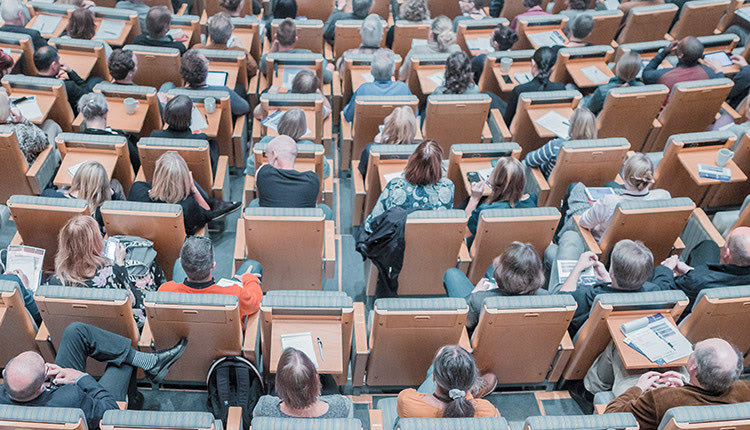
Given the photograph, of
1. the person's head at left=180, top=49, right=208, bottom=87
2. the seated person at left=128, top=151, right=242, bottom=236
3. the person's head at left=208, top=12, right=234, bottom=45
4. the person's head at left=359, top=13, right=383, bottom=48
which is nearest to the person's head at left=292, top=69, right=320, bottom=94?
the person's head at left=180, top=49, right=208, bottom=87

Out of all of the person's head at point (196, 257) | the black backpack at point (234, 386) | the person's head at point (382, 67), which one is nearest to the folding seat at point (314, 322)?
the black backpack at point (234, 386)

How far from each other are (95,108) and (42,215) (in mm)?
1182

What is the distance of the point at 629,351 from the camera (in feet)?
11.7

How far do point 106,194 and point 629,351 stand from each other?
343cm

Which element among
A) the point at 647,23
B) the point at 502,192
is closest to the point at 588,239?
the point at 502,192

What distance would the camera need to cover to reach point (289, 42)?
258 inches

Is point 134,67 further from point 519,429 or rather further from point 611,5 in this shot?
point 611,5

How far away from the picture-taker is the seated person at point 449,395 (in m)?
3.13

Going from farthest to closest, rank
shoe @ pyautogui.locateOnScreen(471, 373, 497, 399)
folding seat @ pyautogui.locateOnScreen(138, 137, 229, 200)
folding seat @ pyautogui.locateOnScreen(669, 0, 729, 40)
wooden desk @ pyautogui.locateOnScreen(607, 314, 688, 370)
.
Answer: folding seat @ pyautogui.locateOnScreen(669, 0, 729, 40), folding seat @ pyautogui.locateOnScreen(138, 137, 229, 200), shoe @ pyautogui.locateOnScreen(471, 373, 497, 399), wooden desk @ pyautogui.locateOnScreen(607, 314, 688, 370)

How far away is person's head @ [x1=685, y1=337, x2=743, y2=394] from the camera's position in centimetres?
315

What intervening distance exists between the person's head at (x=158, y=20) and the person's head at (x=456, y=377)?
4.69 meters

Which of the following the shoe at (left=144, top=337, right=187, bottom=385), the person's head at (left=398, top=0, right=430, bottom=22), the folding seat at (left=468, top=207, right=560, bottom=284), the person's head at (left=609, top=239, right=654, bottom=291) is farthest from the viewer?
the person's head at (left=398, top=0, right=430, bottom=22)

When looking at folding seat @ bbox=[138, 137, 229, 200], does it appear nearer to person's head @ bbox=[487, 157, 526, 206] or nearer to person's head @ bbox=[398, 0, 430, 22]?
person's head @ bbox=[487, 157, 526, 206]

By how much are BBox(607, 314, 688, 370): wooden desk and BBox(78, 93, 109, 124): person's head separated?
387 centimetres
